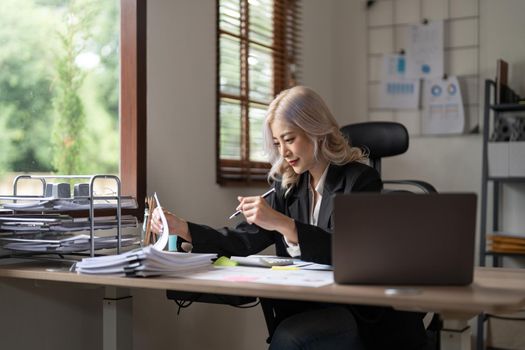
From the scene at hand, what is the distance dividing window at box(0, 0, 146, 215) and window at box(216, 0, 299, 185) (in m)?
0.53

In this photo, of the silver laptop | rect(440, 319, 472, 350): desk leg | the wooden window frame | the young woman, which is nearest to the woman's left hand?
the young woman

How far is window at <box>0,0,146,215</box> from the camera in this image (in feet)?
7.52

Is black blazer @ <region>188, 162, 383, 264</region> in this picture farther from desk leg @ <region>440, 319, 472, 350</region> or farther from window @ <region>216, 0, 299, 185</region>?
window @ <region>216, 0, 299, 185</region>

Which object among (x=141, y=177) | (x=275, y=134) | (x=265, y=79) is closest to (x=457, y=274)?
(x=275, y=134)

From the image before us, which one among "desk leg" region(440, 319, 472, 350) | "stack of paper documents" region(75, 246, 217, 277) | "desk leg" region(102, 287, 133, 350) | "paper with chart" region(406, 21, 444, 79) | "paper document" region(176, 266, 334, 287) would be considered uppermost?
"paper with chart" region(406, 21, 444, 79)

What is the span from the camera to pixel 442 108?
3.87m

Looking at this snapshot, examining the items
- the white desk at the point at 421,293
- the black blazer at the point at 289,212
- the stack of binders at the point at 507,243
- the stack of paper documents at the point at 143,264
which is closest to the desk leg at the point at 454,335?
the white desk at the point at 421,293

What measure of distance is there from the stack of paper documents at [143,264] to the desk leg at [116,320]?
189 mm

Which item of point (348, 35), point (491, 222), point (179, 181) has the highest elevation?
point (348, 35)

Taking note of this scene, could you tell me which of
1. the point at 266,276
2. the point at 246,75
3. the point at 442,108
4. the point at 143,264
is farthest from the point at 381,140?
the point at 442,108

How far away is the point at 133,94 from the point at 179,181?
43 cm

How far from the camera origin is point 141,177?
2488 mm

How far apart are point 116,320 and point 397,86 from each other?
8.26 ft

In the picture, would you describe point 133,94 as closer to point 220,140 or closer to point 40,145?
point 40,145
